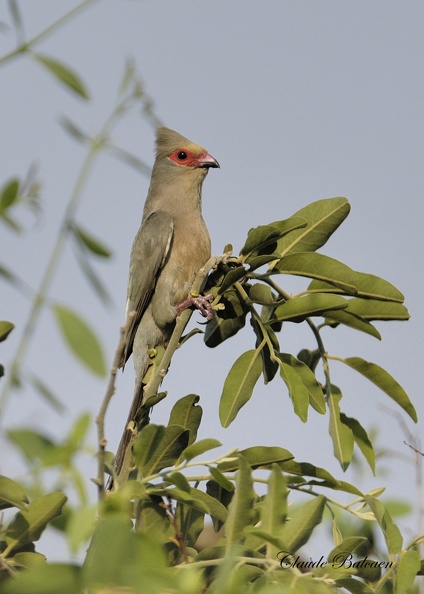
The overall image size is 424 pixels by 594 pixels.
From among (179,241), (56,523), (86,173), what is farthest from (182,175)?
(86,173)

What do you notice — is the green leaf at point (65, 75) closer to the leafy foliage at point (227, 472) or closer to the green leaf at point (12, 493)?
the leafy foliage at point (227, 472)

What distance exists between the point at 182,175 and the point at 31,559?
514 centimetres

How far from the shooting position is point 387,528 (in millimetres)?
2479

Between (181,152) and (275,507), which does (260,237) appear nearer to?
(275,507)

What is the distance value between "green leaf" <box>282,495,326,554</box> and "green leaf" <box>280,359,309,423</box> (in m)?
0.59

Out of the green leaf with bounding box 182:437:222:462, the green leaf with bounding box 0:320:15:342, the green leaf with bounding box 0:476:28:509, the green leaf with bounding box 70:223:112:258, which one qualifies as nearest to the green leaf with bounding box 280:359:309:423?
the green leaf with bounding box 182:437:222:462

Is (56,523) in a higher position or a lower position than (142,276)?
lower

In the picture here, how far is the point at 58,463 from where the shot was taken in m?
1.08

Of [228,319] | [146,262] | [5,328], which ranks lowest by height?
[5,328]

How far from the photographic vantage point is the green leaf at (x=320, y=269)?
2.87 meters

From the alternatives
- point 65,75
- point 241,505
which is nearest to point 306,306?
point 241,505

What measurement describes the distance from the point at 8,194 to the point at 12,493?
811 millimetres

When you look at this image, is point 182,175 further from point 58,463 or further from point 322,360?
point 58,463

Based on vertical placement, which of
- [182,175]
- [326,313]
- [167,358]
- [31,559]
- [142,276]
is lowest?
[31,559]
